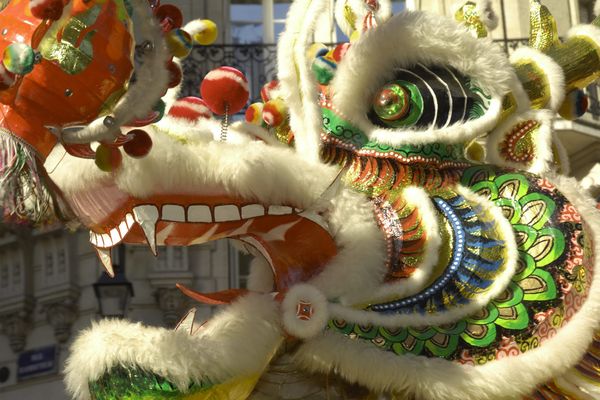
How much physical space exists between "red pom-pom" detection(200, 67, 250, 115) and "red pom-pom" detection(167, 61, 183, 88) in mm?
395

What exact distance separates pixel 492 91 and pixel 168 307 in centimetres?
692

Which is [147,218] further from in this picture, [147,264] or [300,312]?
[147,264]

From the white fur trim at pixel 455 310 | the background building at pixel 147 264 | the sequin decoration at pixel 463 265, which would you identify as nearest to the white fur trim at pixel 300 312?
the white fur trim at pixel 455 310

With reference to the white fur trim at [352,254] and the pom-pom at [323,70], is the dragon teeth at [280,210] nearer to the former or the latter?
the white fur trim at [352,254]

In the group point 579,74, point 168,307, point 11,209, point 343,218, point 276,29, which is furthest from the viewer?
point 276,29

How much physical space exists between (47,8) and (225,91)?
2.45ft

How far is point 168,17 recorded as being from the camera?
9.70 ft

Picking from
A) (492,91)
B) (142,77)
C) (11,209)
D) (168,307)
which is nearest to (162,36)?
(142,77)

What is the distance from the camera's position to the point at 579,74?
12.7 feet

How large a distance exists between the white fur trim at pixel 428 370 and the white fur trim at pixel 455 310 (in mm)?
66

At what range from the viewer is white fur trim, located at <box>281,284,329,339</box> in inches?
123

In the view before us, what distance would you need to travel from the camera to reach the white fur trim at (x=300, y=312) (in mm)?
3125

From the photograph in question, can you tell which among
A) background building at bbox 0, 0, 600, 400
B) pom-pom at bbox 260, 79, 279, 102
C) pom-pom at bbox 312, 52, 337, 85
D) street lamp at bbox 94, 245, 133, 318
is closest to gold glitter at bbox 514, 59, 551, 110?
pom-pom at bbox 312, 52, 337, 85

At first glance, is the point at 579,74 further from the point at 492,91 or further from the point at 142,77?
the point at 142,77
